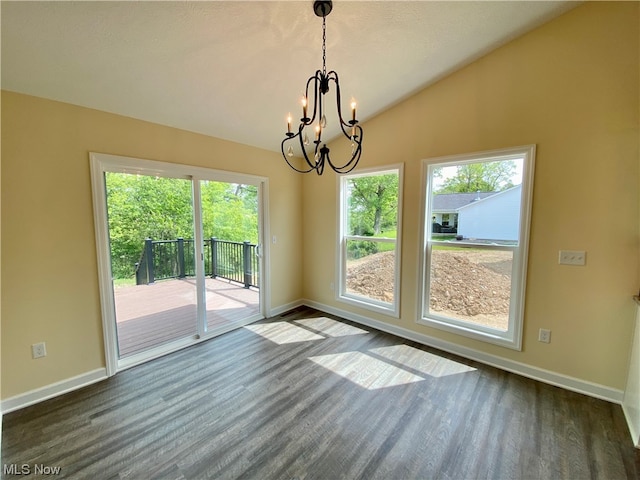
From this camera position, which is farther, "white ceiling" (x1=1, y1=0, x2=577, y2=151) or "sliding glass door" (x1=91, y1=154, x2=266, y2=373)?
"sliding glass door" (x1=91, y1=154, x2=266, y2=373)

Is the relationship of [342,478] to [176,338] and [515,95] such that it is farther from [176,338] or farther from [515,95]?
[515,95]

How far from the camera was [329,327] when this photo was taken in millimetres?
3445

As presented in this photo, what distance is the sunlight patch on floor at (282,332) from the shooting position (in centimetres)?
311

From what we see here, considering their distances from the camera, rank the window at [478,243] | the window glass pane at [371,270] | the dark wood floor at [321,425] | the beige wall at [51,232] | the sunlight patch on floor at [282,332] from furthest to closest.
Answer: the window glass pane at [371,270]
the sunlight patch on floor at [282,332]
the window at [478,243]
the beige wall at [51,232]
the dark wood floor at [321,425]

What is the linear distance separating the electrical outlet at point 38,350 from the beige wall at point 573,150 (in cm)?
391

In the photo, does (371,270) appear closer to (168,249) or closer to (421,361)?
(421,361)

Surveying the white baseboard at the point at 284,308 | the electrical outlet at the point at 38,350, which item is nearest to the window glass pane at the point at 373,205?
the white baseboard at the point at 284,308

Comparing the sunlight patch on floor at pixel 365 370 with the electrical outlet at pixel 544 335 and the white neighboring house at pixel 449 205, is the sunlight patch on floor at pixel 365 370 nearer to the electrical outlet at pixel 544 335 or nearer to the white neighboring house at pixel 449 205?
the electrical outlet at pixel 544 335

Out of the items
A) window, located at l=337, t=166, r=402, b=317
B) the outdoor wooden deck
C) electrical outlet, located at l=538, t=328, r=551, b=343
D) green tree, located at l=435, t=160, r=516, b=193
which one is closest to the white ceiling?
green tree, located at l=435, t=160, r=516, b=193

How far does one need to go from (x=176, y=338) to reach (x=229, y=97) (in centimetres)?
264

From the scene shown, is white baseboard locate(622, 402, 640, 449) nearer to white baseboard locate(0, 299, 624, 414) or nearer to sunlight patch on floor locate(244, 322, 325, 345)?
white baseboard locate(0, 299, 624, 414)

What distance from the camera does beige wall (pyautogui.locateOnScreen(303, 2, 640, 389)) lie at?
6.38ft

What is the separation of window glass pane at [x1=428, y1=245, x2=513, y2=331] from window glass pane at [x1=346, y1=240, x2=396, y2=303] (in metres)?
0.54

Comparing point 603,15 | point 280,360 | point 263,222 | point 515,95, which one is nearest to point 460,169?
point 515,95
